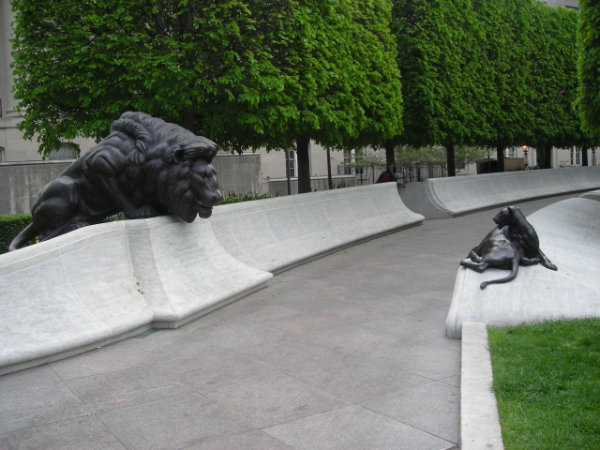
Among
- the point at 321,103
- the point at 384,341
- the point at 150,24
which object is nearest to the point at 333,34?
the point at 321,103

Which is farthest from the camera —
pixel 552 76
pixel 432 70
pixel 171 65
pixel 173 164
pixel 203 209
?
pixel 552 76

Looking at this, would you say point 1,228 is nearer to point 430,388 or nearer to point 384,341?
point 384,341

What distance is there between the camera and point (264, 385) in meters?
5.20

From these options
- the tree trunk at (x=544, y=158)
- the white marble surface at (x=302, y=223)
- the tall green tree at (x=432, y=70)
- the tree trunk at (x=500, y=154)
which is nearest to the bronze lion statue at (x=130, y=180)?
the white marble surface at (x=302, y=223)

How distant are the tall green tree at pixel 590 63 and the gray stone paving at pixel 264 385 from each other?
838 centimetres

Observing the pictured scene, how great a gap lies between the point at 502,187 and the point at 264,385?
22.5 meters

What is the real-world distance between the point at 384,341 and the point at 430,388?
1439 millimetres

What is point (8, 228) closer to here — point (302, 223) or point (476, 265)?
point (302, 223)

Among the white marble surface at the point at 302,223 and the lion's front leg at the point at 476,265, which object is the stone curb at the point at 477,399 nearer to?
the lion's front leg at the point at 476,265

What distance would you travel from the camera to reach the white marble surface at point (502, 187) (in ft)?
70.1

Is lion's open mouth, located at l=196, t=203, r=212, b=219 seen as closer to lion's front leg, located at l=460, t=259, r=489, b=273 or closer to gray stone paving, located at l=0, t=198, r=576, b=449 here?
gray stone paving, located at l=0, t=198, r=576, b=449

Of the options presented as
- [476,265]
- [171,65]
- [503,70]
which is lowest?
[476,265]

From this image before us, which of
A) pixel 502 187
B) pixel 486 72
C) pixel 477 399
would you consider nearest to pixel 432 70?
pixel 486 72

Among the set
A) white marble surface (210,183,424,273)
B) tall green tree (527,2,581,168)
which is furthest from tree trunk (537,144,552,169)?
white marble surface (210,183,424,273)
